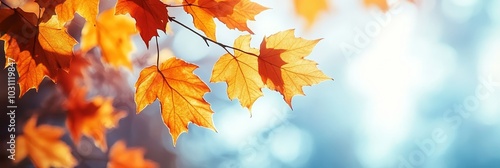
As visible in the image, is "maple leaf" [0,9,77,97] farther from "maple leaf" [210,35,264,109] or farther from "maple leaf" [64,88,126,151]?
"maple leaf" [64,88,126,151]

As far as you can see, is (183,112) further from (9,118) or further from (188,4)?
(9,118)

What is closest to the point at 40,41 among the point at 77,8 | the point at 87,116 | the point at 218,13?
the point at 77,8

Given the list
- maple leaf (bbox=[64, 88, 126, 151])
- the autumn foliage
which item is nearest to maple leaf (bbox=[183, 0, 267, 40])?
the autumn foliage

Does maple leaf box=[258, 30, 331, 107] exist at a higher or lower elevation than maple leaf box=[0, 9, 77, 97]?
higher

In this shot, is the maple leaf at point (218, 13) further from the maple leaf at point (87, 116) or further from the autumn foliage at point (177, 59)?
the maple leaf at point (87, 116)

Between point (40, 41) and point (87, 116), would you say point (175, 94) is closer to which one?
point (40, 41)

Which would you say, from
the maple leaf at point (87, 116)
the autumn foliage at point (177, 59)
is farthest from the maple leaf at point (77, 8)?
the maple leaf at point (87, 116)
